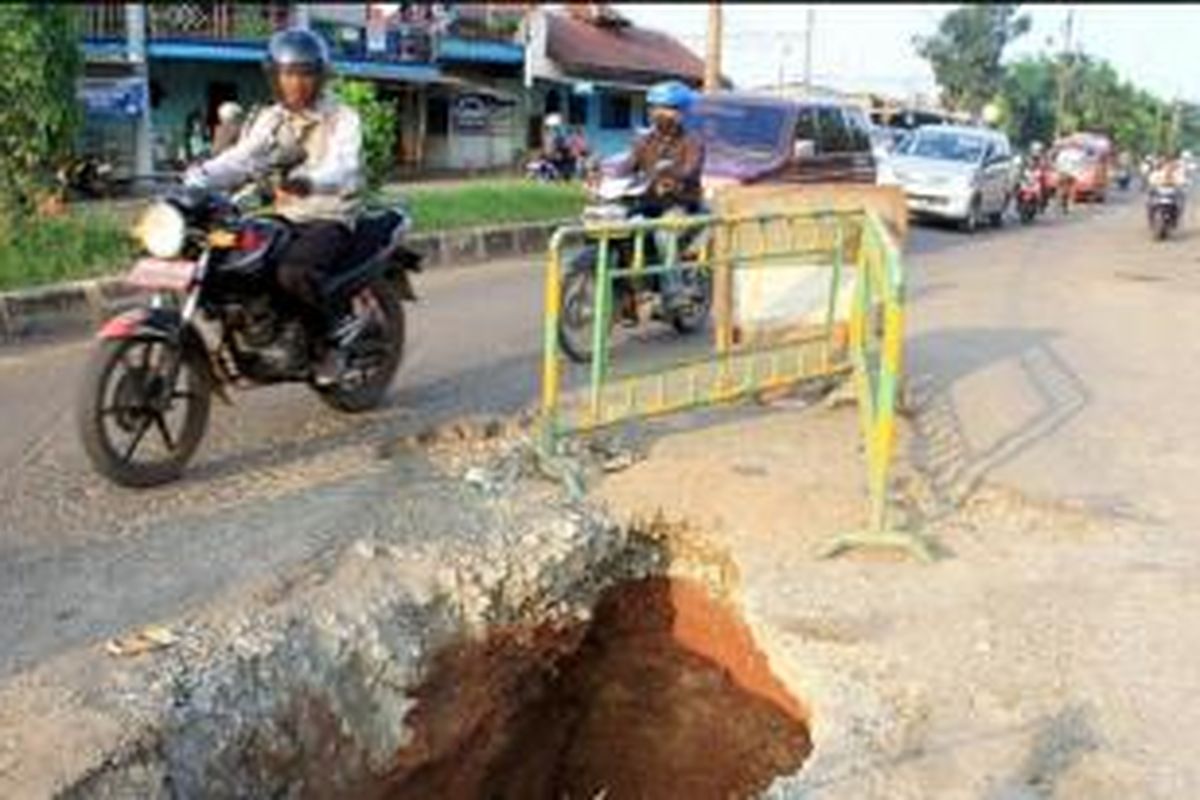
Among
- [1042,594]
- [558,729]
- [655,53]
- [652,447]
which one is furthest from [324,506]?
[655,53]

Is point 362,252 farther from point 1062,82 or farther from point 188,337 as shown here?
point 1062,82

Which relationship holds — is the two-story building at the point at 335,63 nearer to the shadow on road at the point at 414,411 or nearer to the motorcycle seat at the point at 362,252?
the shadow on road at the point at 414,411

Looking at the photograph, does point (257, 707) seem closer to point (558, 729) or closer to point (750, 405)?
point (558, 729)

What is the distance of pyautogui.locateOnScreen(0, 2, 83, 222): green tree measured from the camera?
11.2m

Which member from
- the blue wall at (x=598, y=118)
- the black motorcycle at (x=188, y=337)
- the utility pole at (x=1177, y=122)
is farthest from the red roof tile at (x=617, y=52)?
the utility pole at (x=1177, y=122)

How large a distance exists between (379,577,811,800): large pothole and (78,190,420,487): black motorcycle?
1.63m

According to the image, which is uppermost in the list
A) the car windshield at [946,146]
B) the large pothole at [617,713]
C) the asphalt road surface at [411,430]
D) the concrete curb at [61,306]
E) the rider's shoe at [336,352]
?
the car windshield at [946,146]

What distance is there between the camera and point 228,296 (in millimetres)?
6160

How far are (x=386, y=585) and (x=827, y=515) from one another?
1.88 m

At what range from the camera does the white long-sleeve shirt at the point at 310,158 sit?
257 inches

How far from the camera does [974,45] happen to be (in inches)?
2611

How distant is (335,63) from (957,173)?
9.29m

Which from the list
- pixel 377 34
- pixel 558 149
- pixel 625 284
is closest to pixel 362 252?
pixel 625 284

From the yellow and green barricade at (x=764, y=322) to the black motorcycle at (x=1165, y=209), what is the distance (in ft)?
57.9
